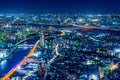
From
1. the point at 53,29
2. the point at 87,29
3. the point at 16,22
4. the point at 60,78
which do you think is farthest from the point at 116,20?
the point at 60,78

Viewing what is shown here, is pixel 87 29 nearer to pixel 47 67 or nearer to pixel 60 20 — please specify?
pixel 60 20

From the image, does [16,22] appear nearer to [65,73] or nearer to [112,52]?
[112,52]

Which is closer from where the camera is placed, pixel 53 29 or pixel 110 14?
pixel 53 29

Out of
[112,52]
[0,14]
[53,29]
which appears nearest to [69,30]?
[53,29]

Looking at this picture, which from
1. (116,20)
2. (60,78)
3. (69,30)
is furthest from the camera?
(116,20)

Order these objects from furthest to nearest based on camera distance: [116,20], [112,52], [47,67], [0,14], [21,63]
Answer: [0,14]
[116,20]
[112,52]
[21,63]
[47,67]

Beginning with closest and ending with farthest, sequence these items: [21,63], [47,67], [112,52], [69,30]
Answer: [47,67]
[21,63]
[112,52]
[69,30]
